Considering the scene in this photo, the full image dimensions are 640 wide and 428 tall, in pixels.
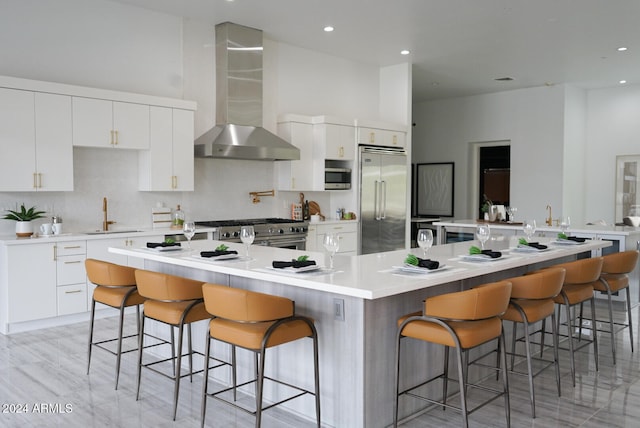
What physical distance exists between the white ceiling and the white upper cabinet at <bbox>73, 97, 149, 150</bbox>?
3.90 ft

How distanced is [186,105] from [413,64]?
4034 mm

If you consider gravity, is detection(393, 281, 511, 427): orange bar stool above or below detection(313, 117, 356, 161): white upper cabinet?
below

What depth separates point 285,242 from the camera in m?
6.85

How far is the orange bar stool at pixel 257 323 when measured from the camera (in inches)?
107

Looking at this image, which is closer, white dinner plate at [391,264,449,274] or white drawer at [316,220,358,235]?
white dinner plate at [391,264,449,274]

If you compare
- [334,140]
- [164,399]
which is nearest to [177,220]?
[334,140]

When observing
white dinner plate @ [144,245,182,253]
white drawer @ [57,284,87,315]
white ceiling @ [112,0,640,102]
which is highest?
white ceiling @ [112,0,640,102]

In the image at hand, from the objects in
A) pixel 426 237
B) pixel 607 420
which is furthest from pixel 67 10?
pixel 607 420

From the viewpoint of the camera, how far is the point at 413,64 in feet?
28.5

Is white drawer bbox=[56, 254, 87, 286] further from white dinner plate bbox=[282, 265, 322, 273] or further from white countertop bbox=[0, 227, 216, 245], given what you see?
white dinner plate bbox=[282, 265, 322, 273]

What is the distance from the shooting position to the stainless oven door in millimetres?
6572

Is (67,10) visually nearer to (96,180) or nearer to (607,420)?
(96,180)

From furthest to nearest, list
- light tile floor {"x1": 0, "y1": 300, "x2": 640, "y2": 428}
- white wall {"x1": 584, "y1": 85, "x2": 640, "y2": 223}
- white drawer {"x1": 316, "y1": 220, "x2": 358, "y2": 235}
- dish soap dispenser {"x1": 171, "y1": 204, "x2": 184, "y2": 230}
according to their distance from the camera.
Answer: white wall {"x1": 584, "y1": 85, "x2": 640, "y2": 223} < white drawer {"x1": 316, "y1": 220, "x2": 358, "y2": 235} < dish soap dispenser {"x1": 171, "y1": 204, "x2": 184, "y2": 230} < light tile floor {"x1": 0, "y1": 300, "x2": 640, "y2": 428}


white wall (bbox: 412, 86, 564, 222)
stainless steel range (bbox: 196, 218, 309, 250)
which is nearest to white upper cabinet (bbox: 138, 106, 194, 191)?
stainless steel range (bbox: 196, 218, 309, 250)
